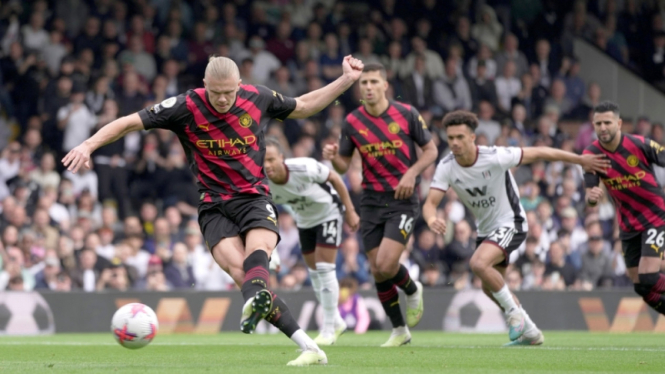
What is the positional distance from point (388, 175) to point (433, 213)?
898 millimetres

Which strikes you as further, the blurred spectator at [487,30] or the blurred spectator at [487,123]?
the blurred spectator at [487,30]

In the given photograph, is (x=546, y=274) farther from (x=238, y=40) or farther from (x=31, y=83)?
(x=31, y=83)

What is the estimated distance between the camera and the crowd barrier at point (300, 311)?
48.3ft

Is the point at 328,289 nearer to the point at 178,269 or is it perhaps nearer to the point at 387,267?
the point at 387,267

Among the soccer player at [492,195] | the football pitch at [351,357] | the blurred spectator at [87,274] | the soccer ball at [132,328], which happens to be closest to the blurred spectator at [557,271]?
the football pitch at [351,357]

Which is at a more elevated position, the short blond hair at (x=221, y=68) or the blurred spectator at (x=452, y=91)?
the blurred spectator at (x=452, y=91)

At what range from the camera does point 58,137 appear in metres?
17.3

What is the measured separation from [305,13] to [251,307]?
48.2 ft

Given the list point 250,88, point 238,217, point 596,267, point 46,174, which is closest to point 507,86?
point 596,267

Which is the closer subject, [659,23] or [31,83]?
[31,83]

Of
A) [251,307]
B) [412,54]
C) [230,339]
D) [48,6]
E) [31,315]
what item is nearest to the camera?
[251,307]

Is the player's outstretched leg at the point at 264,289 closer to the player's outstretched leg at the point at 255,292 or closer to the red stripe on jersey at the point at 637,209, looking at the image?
the player's outstretched leg at the point at 255,292

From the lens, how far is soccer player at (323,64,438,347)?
11102mm

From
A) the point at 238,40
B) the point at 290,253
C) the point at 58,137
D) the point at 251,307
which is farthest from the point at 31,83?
the point at 251,307
